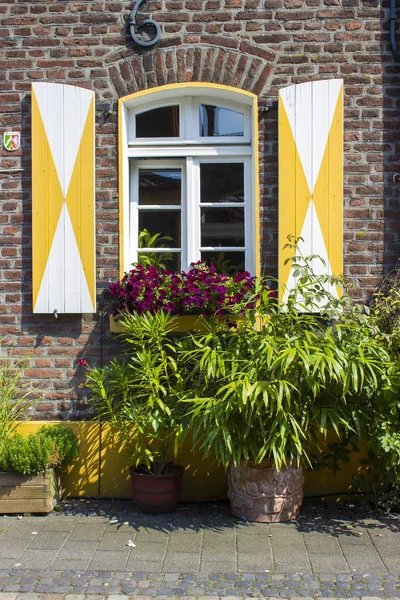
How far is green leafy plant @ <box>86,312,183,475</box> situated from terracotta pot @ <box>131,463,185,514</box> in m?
0.10

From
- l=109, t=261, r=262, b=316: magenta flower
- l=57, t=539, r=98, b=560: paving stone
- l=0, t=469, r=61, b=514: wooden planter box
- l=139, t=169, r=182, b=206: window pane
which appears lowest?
→ l=57, t=539, r=98, b=560: paving stone

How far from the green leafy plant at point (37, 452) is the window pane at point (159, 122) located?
2.46 m

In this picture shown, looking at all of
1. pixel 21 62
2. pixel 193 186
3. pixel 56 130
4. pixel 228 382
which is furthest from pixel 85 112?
pixel 228 382

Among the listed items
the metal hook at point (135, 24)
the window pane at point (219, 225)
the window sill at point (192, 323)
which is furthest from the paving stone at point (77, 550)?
the metal hook at point (135, 24)

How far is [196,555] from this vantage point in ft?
13.3

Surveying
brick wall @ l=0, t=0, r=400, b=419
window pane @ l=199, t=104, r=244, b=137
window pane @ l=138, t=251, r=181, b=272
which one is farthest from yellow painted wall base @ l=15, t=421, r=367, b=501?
window pane @ l=199, t=104, r=244, b=137

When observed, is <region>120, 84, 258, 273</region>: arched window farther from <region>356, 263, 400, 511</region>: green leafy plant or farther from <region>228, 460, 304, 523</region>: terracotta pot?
<region>228, 460, 304, 523</region>: terracotta pot

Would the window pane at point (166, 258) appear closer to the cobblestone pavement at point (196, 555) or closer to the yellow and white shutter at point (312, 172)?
the yellow and white shutter at point (312, 172)

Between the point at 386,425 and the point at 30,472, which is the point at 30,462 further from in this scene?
the point at 386,425

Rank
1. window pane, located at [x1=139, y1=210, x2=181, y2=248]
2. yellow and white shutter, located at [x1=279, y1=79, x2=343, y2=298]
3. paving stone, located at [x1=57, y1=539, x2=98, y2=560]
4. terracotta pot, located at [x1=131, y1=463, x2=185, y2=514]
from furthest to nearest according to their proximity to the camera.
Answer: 1. window pane, located at [x1=139, y1=210, x2=181, y2=248]
2. yellow and white shutter, located at [x1=279, y1=79, x2=343, y2=298]
3. terracotta pot, located at [x1=131, y1=463, x2=185, y2=514]
4. paving stone, located at [x1=57, y1=539, x2=98, y2=560]

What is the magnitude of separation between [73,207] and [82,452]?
6.19 ft

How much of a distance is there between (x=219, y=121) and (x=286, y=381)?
2.34 m

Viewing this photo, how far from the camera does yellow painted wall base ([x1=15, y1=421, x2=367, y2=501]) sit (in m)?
5.10

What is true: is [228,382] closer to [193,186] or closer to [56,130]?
[193,186]
